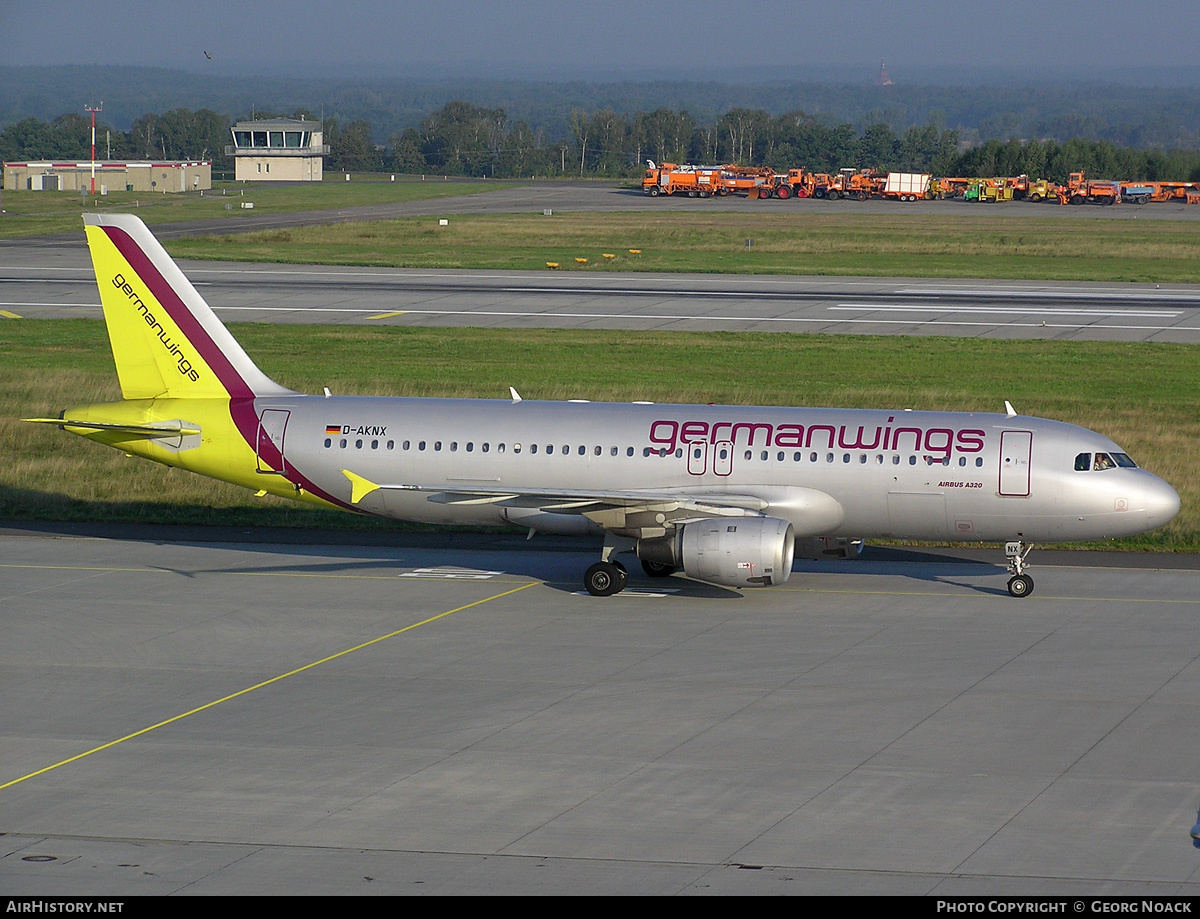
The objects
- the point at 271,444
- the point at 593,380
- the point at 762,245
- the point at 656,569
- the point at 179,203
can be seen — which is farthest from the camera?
the point at 179,203

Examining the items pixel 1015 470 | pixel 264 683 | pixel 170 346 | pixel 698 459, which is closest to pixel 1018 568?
pixel 1015 470

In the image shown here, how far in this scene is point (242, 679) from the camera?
28.0m

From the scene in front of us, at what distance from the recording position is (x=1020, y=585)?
34250 millimetres

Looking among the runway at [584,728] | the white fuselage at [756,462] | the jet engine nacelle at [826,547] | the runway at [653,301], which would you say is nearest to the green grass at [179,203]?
the runway at [653,301]

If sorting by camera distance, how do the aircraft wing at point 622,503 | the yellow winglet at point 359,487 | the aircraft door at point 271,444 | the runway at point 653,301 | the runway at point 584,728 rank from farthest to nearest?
the runway at point 653,301
the aircraft door at point 271,444
the yellow winglet at point 359,487
the aircraft wing at point 622,503
the runway at point 584,728

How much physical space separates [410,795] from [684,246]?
10130 centimetres

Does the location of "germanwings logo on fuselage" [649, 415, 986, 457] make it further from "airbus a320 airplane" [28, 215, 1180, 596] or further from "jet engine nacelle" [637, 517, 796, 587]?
"jet engine nacelle" [637, 517, 796, 587]

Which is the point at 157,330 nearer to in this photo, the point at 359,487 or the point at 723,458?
the point at 359,487

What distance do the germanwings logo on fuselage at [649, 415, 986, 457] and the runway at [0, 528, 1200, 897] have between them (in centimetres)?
352

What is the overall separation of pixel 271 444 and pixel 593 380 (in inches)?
1025

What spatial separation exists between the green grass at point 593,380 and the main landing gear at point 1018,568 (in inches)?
266

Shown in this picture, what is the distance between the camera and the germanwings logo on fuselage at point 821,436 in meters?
33.8

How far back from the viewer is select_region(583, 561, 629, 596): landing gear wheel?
34244 mm

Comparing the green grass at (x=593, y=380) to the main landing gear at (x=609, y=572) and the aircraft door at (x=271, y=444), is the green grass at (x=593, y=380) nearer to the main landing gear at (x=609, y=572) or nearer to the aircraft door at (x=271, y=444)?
the aircraft door at (x=271, y=444)
